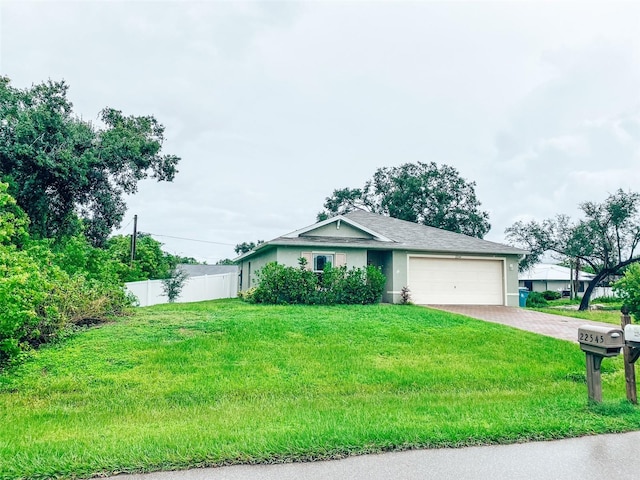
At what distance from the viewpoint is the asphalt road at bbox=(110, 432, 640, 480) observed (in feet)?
13.3

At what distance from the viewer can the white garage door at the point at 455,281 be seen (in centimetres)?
2031

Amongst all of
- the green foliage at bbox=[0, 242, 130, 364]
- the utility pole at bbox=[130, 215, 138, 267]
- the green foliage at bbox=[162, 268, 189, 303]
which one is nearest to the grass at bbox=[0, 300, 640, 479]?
the green foliage at bbox=[0, 242, 130, 364]

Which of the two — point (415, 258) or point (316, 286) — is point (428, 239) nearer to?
point (415, 258)

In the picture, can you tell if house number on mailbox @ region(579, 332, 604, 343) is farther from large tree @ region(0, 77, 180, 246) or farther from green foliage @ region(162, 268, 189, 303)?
green foliage @ region(162, 268, 189, 303)

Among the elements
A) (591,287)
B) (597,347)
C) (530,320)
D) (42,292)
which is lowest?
(530,320)

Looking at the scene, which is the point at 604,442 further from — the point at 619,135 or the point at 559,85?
the point at 619,135

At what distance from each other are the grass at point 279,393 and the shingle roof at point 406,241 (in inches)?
242

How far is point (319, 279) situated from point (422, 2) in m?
9.85

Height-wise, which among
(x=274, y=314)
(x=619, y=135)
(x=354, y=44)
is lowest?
(x=274, y=314)

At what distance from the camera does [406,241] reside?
20.6 m

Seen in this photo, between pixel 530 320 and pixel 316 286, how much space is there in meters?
7.35

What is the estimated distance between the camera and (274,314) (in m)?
13.6

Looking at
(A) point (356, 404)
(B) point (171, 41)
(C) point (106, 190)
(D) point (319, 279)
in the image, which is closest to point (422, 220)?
(D) point (319, 279)

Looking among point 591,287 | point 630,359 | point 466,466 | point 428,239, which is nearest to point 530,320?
point 428,239
